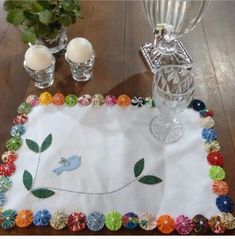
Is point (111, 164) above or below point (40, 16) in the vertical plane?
below

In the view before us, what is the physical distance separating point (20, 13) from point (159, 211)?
39 cm

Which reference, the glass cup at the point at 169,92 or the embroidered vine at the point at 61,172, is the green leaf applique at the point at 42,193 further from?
the glass cup at the point at 169,92

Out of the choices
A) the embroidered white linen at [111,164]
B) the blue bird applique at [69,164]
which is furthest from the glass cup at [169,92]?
the blue bird applique at [69,164]

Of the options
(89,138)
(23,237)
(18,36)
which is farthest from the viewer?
(18,36)

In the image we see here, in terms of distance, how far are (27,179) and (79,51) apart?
248mm

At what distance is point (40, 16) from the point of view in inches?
21.1

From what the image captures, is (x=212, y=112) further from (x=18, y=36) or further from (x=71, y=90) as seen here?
(x=18, y=36)

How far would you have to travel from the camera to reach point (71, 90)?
0.60m

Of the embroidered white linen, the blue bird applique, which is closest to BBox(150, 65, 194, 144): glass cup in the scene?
the embroidered white linen

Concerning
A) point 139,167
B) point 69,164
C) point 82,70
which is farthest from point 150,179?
point 82,70

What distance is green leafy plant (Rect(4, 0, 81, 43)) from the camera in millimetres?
541

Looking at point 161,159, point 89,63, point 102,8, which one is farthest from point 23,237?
point 102,8

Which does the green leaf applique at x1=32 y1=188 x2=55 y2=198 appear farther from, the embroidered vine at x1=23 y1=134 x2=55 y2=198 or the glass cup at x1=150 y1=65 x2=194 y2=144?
the glass cup at x1=150 y1=65 x2=194 y2=144

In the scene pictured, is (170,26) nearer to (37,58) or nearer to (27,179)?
(37,58)
